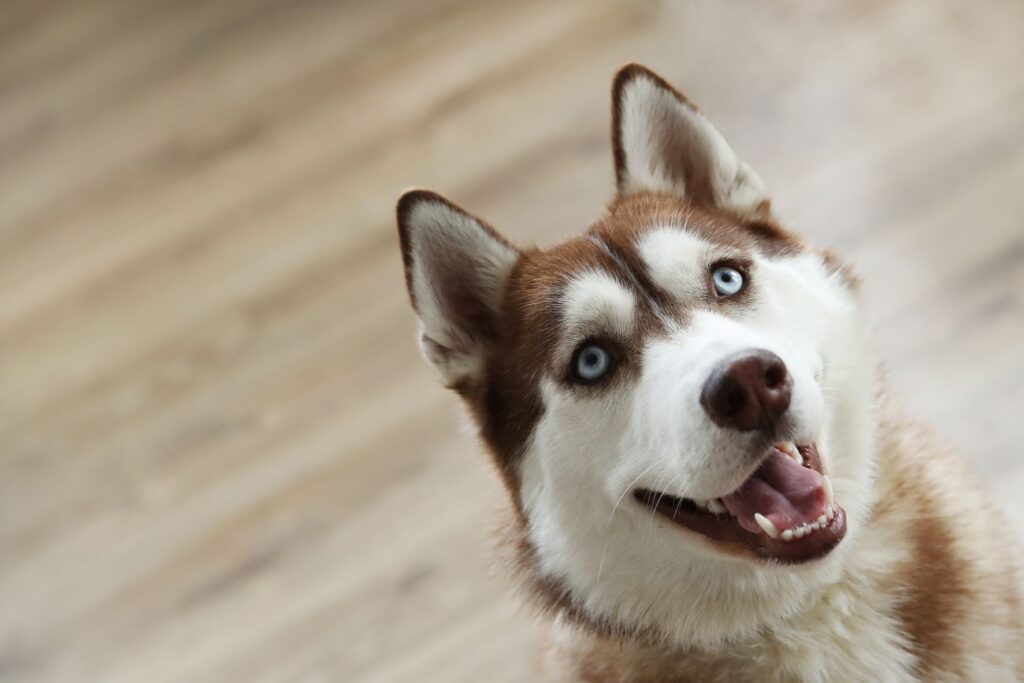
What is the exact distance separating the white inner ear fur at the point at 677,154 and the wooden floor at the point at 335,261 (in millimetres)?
786

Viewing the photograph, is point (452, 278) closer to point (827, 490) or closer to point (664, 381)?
point (664, 381)

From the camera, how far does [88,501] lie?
2.87 m

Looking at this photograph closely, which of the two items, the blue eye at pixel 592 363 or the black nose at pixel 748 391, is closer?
the black nose at pixel 748 391

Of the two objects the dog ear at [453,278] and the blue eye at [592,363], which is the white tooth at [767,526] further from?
the dog ear at [453,278]

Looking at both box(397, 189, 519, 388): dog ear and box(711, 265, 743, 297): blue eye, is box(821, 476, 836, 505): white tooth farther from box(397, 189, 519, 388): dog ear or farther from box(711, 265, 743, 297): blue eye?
box(397, 189, 519, 388): dog ear

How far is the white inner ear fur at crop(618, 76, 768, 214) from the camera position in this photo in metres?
1.75

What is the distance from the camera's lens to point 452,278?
5.73 feet

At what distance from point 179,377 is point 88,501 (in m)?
0.41

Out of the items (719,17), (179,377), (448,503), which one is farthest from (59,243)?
(719,17)

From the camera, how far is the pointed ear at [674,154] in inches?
68.6

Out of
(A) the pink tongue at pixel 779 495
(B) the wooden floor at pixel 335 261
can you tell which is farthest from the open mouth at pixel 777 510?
(B) the wooden floor at pixel 335 261

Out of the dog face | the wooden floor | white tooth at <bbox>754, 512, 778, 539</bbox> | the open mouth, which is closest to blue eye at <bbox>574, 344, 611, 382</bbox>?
the dog face

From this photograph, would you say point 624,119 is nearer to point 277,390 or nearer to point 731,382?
point 731,382

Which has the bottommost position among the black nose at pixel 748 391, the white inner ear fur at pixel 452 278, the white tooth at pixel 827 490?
the white tooth at pixel 827 490
